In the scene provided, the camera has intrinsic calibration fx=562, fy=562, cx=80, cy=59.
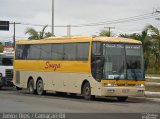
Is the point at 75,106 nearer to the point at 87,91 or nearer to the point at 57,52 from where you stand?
the point at 87,91

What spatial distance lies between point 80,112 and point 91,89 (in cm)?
809

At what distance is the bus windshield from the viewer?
27.7m

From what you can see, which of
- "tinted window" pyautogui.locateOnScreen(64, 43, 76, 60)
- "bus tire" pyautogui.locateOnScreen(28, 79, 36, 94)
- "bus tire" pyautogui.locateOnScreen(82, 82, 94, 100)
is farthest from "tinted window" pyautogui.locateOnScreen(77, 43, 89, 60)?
"bus tire" pyautogui.locateOnScreen(28, 79, 36, 94)

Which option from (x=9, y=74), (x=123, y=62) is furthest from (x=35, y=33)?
(x=123, y=62)

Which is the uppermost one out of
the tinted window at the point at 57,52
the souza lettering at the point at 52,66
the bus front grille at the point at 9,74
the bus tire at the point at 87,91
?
the tinted window at the point at 57,52

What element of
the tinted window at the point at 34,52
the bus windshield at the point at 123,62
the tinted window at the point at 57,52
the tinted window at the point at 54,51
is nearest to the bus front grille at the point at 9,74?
the tinted window at the point at 54,51

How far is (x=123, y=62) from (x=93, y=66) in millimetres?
1509

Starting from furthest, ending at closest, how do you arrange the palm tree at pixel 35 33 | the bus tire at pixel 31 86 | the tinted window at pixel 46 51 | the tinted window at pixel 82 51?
the palm tree at pixel 35 33, the bus tire at pixel 31 86, the tinted window at pixel 46 51, the tinted window at pixel 82 51

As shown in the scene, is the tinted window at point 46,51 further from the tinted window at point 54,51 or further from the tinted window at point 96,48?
the tinted window at point 96,48

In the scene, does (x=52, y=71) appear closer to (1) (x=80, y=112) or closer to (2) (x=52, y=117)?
(1) (x=80, y=112)

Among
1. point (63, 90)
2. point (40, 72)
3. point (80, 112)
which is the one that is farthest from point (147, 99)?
point (80, 112)

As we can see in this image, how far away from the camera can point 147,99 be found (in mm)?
29266

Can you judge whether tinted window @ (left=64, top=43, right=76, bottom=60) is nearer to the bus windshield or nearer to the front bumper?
the bus windshield

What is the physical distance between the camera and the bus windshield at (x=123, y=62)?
90.7 ft
